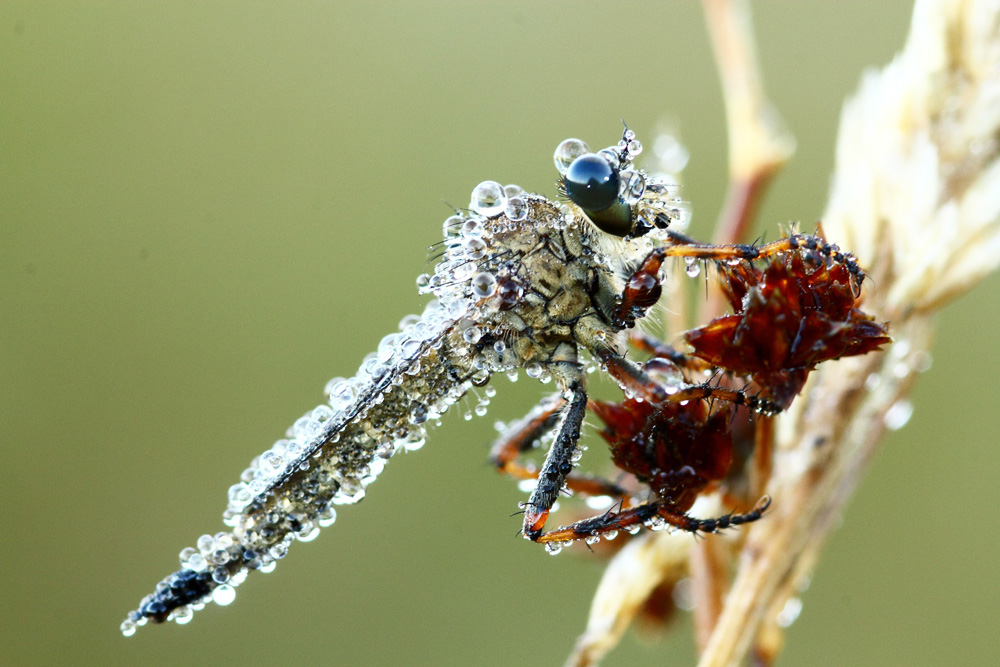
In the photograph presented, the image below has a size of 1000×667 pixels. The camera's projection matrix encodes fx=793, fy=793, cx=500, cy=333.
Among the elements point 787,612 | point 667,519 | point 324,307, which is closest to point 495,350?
point 667,519

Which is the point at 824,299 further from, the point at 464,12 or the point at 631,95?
the point at 464,12

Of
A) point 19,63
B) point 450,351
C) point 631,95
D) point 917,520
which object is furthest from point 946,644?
point 19,63

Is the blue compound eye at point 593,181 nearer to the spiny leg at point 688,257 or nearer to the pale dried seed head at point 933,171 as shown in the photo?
the spiny leg at point 688,257

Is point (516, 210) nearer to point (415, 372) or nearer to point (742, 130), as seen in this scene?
point (415, 372)

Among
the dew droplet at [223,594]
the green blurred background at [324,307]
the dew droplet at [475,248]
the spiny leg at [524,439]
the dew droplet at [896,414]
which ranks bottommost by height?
the dew droplet at [223,594]

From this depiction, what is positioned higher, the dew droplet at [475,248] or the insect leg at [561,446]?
the dew droplet at [475,248]

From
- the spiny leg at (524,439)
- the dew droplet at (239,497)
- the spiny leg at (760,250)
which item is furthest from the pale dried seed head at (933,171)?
the dew droplet at (239,497)

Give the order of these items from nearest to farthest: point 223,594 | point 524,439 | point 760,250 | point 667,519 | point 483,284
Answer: point 667,519 → point 760,250 → point 223,594 → point 483,284 → point 524,439
